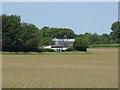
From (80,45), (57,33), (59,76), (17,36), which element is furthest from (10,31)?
(57,33)

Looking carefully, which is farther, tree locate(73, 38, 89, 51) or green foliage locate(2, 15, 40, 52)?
tree locate(73, 38, 89, 51)

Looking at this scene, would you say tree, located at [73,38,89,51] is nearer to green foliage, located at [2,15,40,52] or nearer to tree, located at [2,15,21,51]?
green foliage, located at [2,15,40,52]

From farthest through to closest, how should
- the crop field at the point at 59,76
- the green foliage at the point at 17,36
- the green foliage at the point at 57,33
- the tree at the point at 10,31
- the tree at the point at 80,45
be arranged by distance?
the green foliage at the point at 57,33, the tree at the point at 80,45, the green foliage at the point at 17,36, the tree at the point at 10,31, the crop field at the point at 59,76

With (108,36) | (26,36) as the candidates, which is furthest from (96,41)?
(26,36)

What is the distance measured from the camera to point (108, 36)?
157 m

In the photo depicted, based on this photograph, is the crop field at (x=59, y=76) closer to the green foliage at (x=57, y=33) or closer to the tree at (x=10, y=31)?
the tree at (x=10, y=31)

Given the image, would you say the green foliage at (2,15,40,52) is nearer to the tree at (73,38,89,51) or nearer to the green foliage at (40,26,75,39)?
the tree at (73,38,89,51)

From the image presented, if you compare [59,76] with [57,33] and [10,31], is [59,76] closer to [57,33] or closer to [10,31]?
[10,31]

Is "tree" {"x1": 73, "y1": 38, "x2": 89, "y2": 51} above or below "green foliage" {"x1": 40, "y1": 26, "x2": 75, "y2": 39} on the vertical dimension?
below

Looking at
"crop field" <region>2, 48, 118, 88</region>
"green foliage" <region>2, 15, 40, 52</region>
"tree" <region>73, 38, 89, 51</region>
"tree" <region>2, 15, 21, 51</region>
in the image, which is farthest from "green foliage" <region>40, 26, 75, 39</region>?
"crop field" <region>2, 48, 118, 88</region>

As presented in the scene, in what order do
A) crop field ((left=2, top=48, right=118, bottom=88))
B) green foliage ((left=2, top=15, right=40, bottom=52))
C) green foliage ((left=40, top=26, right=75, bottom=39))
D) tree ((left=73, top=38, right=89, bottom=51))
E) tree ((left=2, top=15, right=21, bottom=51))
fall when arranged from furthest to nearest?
green foliage ((left=40, top=26, right=75, bottom=39))
tree ((left=73, top=38, right=89, bottom=51))
green foliage ((left=2, top=15, right=40, bottom=52))
tree ((left=2, top=15, right=21, bottom=51))
crop field ((left=2, top=48, right=118, bottom=88))

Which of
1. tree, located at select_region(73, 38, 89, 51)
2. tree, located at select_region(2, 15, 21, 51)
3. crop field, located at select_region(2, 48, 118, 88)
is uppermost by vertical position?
tree, located at select_region(2, 15, 21, 51)

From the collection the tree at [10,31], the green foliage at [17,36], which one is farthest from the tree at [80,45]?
the tree at [10,31]

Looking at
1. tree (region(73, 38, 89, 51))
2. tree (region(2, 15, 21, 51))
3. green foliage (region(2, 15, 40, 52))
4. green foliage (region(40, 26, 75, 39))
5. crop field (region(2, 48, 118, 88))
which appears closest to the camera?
crop field (region(2, 48, 118, 88))
